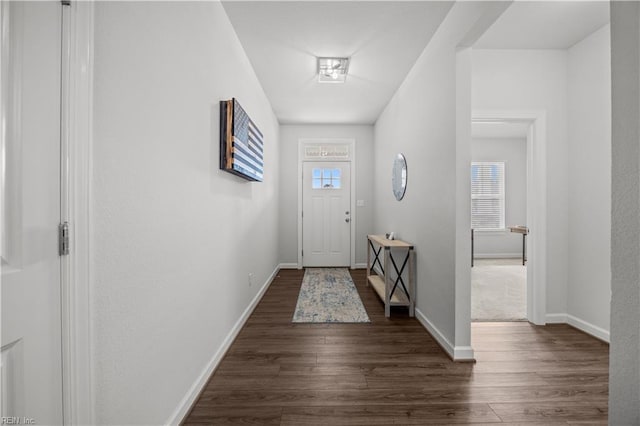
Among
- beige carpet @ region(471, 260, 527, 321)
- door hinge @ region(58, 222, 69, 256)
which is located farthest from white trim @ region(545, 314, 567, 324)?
door hinge @ region(58, 222, 69, 256)

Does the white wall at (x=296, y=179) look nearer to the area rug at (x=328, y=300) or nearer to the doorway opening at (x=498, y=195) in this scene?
the area rug at (x=328, y=300)

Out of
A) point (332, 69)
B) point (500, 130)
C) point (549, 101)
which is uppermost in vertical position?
point (500, 130)

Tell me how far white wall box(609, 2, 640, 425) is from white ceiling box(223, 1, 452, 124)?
5.22ft

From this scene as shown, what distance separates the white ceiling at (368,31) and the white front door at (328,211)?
195 centimetres

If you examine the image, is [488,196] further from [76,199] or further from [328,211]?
[76,199]

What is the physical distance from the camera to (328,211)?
202 inches

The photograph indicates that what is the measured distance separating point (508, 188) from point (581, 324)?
172 inches

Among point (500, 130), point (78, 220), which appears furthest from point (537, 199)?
point (500, 130)

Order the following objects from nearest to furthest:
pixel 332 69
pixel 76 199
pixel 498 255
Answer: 1. pixel 76 199
2. pixel 332 69
3. pixel 498 255

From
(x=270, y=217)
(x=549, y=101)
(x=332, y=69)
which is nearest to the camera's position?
(x=549, y=101)

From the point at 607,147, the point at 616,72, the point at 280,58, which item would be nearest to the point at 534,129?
the point at 607,147

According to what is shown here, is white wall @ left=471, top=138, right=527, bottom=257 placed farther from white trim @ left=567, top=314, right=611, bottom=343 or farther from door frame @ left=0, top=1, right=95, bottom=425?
door frame @ left=0, top=1, right=95, bottom=425

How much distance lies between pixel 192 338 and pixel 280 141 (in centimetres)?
402

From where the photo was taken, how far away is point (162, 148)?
1271mm
